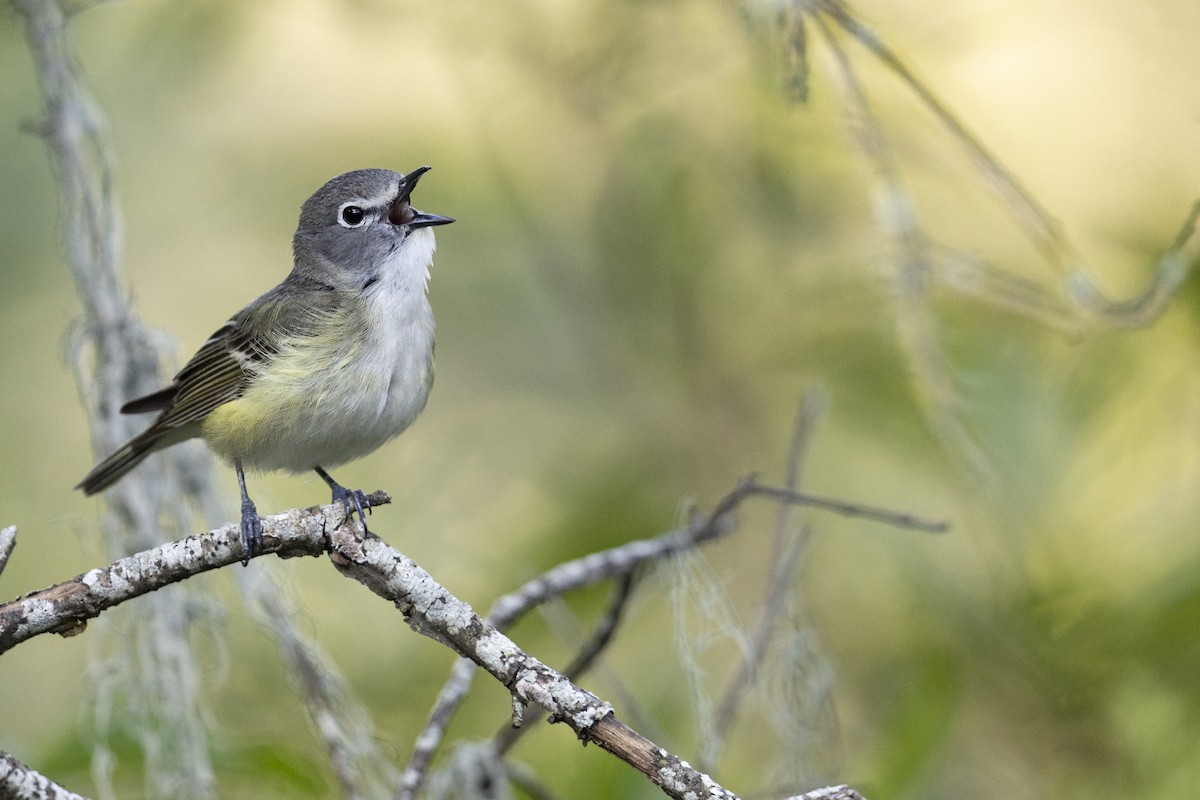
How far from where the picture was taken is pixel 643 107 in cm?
508

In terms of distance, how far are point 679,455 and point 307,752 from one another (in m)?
1.71

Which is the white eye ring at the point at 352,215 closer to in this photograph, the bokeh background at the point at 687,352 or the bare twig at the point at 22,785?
the bokeh background at the point at 687,352

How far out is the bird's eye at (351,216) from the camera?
12.5ft

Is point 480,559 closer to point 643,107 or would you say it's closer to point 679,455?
point 679,455

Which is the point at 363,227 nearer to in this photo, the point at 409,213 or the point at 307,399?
the point at 409,213

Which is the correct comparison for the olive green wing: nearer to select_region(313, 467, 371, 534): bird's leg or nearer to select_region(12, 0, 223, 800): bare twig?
select_region(12, 0, 223, 800): bare twig

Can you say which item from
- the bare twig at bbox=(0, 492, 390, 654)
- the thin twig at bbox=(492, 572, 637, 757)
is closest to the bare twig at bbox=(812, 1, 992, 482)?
the thin twig at bbox=(492, 572, 637, 757)

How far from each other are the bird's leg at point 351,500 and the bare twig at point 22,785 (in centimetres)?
66

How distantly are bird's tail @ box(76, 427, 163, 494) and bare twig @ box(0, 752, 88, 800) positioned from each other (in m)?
1.54

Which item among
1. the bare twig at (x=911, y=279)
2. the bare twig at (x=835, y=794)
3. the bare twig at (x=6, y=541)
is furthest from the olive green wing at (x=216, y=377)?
the bare twig at (x=835, y=794)

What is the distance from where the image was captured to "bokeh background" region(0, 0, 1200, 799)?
3.84 m

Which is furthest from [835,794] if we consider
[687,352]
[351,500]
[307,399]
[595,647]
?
[687,352]

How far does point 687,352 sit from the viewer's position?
16.5 feet

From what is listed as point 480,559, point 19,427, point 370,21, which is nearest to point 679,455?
point 480,559
